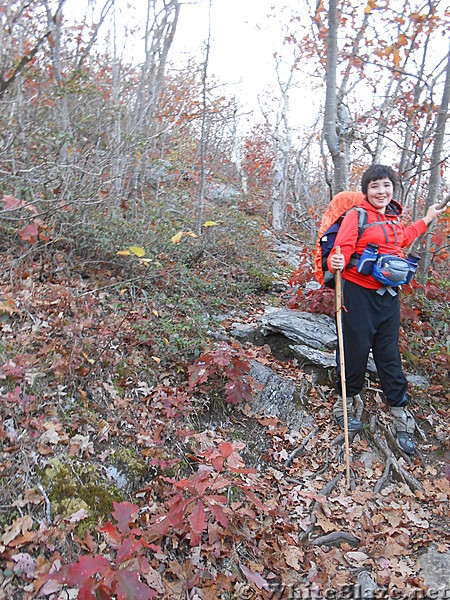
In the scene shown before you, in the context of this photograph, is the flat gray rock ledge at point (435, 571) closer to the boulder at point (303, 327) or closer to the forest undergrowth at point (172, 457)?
the forest undergrowth at point (172, 457)

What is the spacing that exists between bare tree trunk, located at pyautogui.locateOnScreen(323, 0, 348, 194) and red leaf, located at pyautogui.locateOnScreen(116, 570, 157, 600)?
4.75 metres

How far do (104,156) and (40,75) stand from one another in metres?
1.49

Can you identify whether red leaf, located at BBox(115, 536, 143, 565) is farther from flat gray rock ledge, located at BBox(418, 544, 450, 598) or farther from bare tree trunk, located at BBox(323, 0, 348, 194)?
bare tree trunk, located at BBox(323, 0, 348, 194)

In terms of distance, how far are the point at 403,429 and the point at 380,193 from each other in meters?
2.24

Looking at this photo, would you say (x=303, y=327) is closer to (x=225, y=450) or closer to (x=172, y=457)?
(x=172, y=457)

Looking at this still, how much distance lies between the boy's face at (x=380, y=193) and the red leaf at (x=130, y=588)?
132 inches

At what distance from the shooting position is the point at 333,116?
17.8 feet

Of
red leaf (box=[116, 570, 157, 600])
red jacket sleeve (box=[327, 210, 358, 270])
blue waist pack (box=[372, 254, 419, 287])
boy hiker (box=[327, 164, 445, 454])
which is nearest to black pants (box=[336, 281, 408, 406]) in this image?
boy hiker (box=[327, 164, 445, 454])

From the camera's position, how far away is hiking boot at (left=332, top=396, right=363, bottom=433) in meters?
4.23

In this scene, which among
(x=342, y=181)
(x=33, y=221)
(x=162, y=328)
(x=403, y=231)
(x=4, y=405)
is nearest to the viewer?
(x=4, y=405)

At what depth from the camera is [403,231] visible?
4047 mm

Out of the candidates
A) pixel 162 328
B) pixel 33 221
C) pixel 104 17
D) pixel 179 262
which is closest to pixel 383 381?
pixel 162 328

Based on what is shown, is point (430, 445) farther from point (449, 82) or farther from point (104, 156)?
point (104, 156)

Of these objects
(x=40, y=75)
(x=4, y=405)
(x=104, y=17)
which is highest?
(x=104, y=17)
